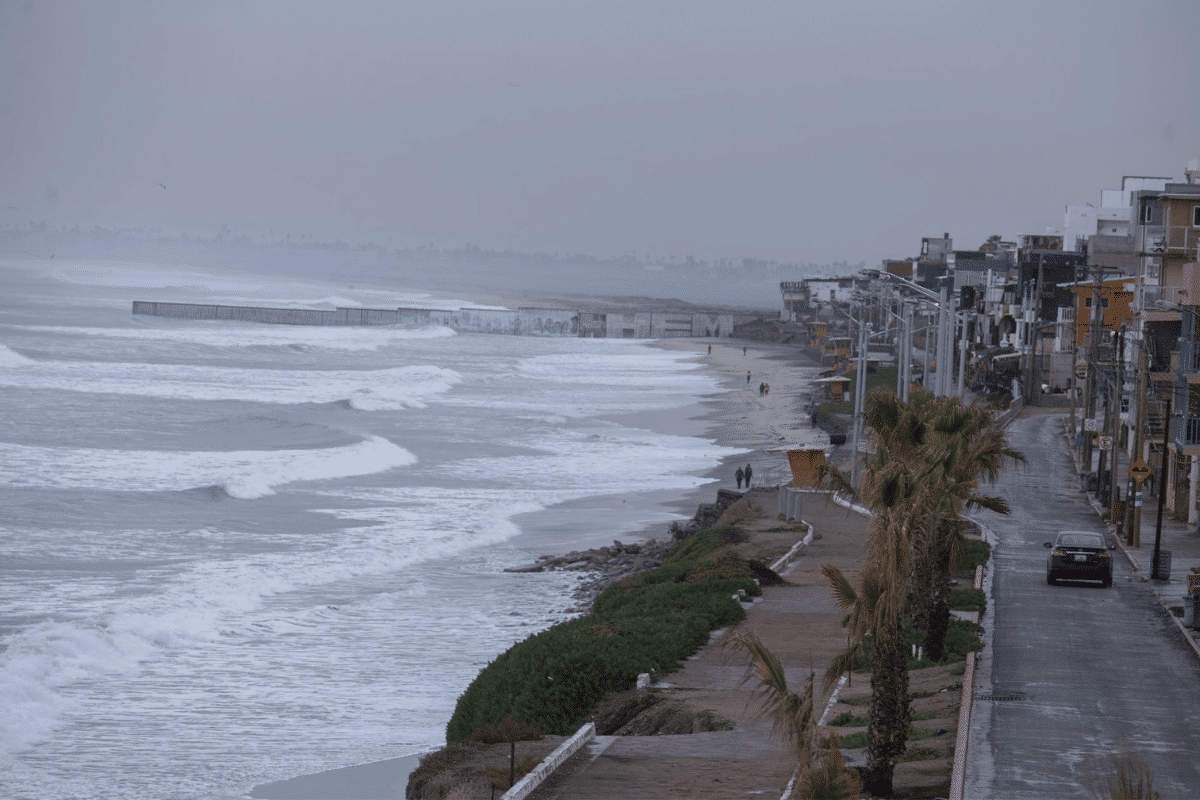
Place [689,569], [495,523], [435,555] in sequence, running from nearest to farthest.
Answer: [689,569]
[435,555]
[495,523]

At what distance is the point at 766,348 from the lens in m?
150

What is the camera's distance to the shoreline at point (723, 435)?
1839 centimetres

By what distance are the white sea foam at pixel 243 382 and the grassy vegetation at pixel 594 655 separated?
50.6m

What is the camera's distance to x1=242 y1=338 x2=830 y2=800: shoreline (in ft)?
60.3

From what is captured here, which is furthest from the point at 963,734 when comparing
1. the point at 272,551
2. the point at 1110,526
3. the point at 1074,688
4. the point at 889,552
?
the point at 272,551

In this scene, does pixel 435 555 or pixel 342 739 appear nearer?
pixel 342 739

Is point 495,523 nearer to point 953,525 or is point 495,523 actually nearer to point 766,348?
point 953,525

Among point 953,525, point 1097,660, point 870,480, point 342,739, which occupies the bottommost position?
point 342,739

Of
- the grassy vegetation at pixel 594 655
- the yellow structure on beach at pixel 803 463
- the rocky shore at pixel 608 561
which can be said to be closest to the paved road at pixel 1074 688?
the grassy vegetation at pixel 594 655

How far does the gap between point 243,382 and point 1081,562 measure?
6899 cm

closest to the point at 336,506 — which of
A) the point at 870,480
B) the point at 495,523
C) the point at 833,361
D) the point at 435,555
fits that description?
the point at 495,523

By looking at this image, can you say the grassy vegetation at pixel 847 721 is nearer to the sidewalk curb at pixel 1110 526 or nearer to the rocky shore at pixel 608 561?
the rocky shore at pixel 608 561

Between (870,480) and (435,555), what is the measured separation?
22311 millimetres

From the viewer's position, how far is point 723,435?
65.4 meters
